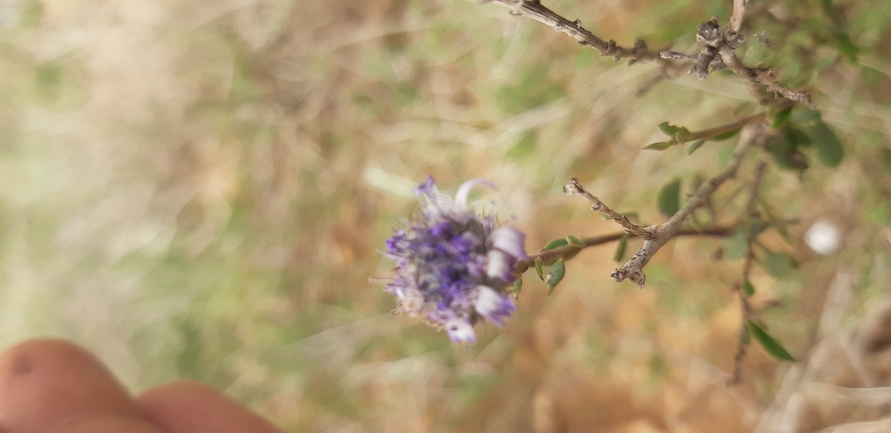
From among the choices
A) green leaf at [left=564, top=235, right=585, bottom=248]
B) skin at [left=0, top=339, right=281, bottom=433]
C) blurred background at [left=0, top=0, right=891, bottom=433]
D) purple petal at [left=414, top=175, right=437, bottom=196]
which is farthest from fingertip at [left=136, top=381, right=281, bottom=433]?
green leaf at [left=564, top=235, right=585, bottom=248]

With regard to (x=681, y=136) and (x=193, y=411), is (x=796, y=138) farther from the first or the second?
(x=193, y=411)

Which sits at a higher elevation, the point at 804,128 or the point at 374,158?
the point at 804,128

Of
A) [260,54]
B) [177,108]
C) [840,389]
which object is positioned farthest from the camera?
[177,108]

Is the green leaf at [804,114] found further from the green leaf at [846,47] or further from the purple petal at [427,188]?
the purple petal at [427,188]

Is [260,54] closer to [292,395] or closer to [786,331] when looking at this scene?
[292,395]

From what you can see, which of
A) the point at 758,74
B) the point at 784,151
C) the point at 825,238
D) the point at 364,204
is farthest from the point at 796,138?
the point at 364,204

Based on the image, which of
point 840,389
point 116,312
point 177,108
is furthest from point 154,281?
point 840,389

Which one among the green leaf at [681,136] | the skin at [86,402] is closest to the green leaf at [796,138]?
the green leaf at [681,136]

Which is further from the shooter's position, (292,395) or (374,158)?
(292,395)
